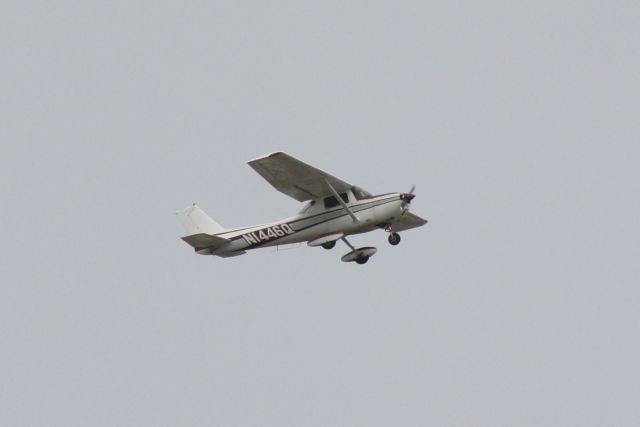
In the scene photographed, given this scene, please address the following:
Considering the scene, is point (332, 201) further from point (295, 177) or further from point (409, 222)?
point (409, 222)

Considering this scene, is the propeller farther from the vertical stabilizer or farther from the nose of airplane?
the vertical stabilizer

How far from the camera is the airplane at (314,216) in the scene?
87.4 ft

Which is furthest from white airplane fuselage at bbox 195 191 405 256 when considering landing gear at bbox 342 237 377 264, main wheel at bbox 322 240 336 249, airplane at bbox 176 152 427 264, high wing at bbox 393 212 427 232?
high wing at bbox 393 212 427 232

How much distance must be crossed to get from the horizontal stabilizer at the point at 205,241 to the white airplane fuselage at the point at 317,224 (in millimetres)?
133

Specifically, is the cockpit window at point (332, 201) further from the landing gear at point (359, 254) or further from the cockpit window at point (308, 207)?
the landing gear at point (359, 254)

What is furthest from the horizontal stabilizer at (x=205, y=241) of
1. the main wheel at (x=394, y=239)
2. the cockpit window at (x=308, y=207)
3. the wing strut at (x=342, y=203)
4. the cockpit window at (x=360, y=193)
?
the main wheel at (x=394, y=239)

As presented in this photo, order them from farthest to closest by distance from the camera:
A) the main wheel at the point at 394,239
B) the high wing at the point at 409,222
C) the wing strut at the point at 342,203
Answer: the high wing at the point at 409,222
the main wheel at the point at 394,239
the wing strut at the point at 342,203

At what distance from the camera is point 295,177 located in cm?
2678

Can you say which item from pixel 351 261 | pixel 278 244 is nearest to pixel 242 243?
pixel 278 244

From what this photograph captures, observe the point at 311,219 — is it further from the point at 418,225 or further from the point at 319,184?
the point at 418,225

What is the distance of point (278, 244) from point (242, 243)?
41.2 inches

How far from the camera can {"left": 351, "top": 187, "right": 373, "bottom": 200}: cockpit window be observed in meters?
27.4

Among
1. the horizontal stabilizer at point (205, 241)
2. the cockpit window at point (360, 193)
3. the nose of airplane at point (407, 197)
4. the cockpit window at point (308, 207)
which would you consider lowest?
the horizontal stabilizer at point (205, 241)

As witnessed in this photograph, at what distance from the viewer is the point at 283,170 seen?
2641 centimetres
